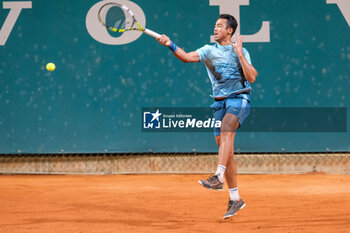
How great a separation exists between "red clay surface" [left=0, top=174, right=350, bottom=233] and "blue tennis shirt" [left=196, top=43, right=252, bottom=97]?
1088mm

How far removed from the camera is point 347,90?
7.39 m

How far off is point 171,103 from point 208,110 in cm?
51

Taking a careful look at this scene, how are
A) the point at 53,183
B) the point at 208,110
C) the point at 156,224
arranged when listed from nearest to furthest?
1. the point at 156,224
2. the point at 53,183
3. the point at 208,110

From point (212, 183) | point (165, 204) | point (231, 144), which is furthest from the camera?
point (165, 204)

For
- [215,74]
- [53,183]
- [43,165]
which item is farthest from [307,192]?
[43,165]

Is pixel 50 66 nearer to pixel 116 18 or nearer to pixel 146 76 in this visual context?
pixel 146 76

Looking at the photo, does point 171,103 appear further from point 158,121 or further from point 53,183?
point 53,183

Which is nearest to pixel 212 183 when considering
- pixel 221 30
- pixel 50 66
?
pixel 221 30

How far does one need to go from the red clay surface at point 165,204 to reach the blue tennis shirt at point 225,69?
1.09 m

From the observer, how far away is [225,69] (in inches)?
174

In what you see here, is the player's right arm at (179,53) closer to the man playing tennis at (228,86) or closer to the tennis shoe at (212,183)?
the man playing tennis at (228,86)

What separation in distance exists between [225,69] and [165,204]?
5.40 ft

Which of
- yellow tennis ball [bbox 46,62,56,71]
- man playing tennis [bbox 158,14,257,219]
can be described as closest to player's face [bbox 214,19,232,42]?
man playing tennis [bbox 158,14,257,219]

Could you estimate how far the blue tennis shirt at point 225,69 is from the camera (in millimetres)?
4398
